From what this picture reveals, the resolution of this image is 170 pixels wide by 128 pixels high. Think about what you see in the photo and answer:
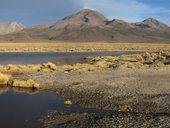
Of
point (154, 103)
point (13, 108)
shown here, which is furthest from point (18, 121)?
point (154, 103)

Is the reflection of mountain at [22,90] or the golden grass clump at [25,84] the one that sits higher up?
the golden grass clump at [25,84]

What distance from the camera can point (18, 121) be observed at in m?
21.7

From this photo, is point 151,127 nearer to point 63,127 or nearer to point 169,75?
point 63,127

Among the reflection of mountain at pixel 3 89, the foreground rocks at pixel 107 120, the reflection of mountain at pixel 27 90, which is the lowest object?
the foreground rocks at pixel 107 120

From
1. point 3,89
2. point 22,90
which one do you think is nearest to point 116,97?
point 22,90

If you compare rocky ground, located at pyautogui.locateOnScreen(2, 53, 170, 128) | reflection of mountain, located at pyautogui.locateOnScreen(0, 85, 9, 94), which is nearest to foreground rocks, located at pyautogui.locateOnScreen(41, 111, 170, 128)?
rocky ground, located at pyautogui.locateOnScreen(2, 53, 170, 128)

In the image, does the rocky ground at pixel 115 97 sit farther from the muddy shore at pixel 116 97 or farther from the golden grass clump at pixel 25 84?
the golden grass clump at pixel 25 84

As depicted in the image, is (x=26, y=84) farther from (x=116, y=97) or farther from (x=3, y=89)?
(x=116, y=97)

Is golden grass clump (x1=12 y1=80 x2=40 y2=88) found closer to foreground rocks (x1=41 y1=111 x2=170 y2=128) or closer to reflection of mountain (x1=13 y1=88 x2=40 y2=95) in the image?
reflection of mountain (x1=13 y1=88 x2=40 y2=95)

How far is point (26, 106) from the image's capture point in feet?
86.3

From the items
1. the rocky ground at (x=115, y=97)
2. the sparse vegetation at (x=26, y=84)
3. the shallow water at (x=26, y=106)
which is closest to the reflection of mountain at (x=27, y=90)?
the shallow water at (x=26, y=106)

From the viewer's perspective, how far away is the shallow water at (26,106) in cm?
2157

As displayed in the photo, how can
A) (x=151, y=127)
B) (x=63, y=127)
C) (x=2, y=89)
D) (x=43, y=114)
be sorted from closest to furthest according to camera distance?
(x=151, y=127) < (x=63, y=127) < (x=43, y=114) < (x=2, y=89)

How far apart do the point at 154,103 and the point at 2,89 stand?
50.5 feet
